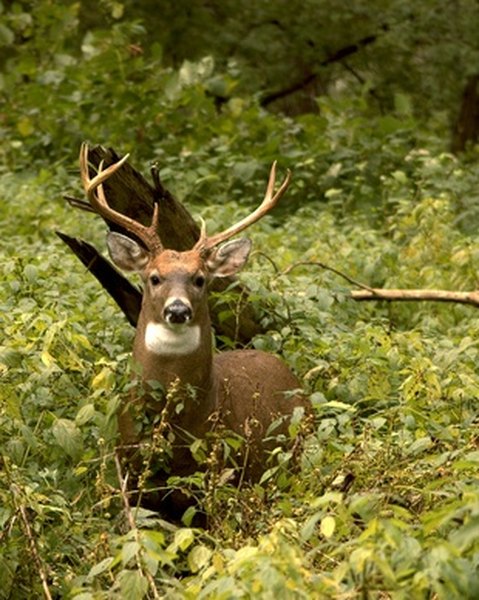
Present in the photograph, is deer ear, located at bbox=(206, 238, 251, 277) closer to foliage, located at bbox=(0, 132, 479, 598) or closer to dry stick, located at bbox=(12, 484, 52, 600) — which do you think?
foliage, located at bbox=(0, 132, 479, 598)

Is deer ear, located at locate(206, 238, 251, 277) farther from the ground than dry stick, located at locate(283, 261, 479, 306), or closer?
farther from the ground

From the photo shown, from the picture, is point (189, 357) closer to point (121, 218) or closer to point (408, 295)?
point (121, 218)

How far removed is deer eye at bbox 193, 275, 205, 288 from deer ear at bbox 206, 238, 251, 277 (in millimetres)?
253

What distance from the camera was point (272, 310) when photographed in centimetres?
830

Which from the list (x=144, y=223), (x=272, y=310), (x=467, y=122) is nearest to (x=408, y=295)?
(x=272, y=310)


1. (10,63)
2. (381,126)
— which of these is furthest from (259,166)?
(10,63)

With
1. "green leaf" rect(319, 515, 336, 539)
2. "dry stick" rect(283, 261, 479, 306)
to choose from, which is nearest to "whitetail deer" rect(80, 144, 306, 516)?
"dry stick" rect(283, 261, 479, 306)

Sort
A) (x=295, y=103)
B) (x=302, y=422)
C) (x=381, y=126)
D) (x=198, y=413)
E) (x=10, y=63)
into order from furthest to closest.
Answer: (x=295, y=103) < (x=10, y=63) < (x=381, y=126) < (x=198, y=413) < (x=302, y=422)

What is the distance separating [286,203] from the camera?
43.9 feet

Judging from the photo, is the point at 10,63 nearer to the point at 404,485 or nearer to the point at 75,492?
the point at 75,492

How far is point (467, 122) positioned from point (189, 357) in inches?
489

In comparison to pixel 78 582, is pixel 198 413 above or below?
below

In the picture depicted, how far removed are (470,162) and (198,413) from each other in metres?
9.41

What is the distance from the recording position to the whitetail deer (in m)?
6.95
